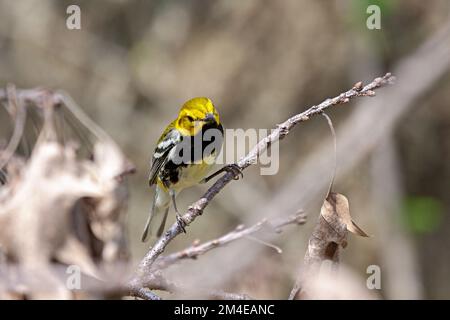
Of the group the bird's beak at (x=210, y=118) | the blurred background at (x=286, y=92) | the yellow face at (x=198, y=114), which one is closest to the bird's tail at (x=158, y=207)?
the yellow face at (x=198, y=114)

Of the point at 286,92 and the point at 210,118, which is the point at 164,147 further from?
the point at 286,92

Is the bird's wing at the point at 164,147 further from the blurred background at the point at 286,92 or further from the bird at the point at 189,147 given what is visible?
the blurred background at the point at 286,92

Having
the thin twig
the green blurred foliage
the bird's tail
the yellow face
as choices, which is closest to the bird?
the yellow face

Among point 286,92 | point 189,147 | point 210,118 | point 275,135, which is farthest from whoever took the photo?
point 286,92

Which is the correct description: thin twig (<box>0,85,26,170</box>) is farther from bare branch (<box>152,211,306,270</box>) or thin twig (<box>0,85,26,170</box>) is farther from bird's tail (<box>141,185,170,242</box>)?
bird's tail (<box>141,185,170,242</box>)

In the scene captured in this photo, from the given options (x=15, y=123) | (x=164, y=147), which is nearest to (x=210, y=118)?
(x=164, y=147)

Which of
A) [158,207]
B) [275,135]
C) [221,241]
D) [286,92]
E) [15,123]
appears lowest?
[221,241]

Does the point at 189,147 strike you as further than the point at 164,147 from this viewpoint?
No

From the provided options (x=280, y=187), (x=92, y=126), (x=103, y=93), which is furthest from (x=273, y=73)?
(x=92, y=126)

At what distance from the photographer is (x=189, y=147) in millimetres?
3629

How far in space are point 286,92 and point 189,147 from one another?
3.88 meters

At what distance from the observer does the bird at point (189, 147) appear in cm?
344
